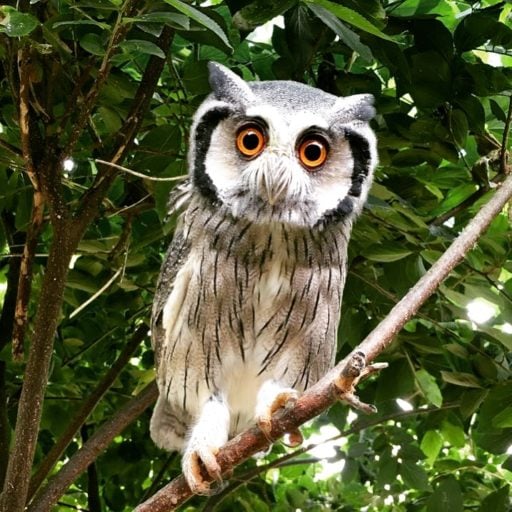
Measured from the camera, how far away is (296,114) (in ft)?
4.19

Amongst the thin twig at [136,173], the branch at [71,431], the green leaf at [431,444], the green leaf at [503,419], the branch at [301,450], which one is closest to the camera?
the thin twig at [136,173]

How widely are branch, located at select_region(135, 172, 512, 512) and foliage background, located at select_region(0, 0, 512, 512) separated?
0.31 metres

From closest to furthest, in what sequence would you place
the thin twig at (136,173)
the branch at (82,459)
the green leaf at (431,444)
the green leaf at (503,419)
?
the thin twig at (136,173) < the green leaf at (503,419) < the branch at (82,459) < the green leaf at (431,444)

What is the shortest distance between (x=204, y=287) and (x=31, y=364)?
309mm

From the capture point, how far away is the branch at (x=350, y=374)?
0.98 m

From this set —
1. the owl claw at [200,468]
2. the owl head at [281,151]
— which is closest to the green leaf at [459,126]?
the owl head at [281,151]

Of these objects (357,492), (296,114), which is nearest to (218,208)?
(296,114)

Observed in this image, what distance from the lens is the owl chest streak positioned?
142 centimetres

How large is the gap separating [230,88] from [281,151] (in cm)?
15

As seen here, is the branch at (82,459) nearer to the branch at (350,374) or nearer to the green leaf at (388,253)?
the branch at (350,374)

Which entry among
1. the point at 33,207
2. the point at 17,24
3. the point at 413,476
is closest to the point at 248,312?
the point at 33,207

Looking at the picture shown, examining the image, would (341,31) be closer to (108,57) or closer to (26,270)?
(108,57)

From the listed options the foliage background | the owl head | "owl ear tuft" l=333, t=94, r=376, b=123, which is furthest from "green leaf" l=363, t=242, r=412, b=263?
"owl ear tuft" l=333, t=94, r=376, b=123

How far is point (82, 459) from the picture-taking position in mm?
1654
